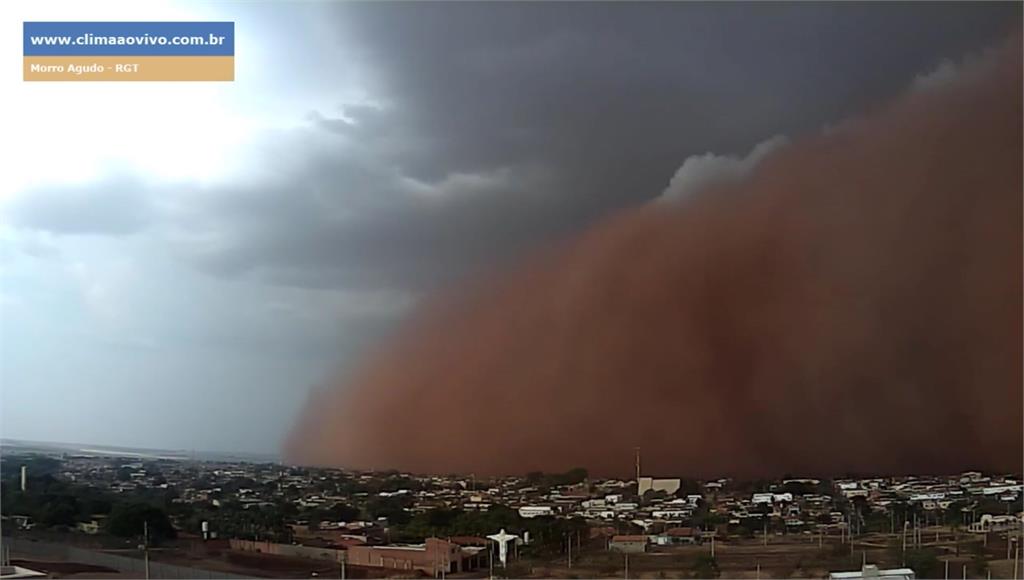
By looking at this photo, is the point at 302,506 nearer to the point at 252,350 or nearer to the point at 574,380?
the point at 252,350

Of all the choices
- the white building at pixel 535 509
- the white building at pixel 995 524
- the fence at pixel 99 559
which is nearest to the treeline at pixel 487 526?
the white building at pixel 535 509

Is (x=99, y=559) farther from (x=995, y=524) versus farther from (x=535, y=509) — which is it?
(x=995, y=524)

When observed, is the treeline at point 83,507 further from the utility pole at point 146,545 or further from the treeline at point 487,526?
the treeline at point 487,526

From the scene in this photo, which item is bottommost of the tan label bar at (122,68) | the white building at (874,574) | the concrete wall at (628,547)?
the white building at (874,574)

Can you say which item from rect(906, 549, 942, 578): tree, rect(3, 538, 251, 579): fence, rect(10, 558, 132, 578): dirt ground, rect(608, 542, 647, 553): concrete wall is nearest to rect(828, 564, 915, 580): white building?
rect(906, 549, 942, 578): tree

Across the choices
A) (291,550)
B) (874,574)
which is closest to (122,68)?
(291,550)

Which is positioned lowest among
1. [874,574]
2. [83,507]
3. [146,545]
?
[874,574]

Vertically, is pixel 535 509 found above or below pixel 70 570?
above
